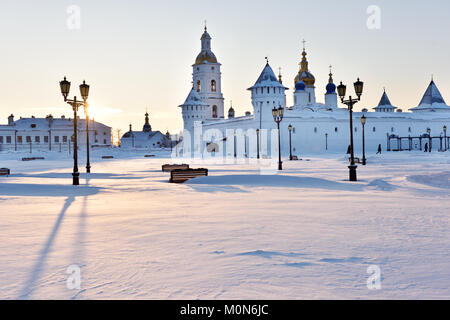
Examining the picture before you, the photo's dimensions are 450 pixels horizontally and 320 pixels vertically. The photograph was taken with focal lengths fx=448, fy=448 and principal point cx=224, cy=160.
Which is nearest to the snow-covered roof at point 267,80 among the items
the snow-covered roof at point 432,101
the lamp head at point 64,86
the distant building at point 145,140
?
the snow-covered roof at point 432,101

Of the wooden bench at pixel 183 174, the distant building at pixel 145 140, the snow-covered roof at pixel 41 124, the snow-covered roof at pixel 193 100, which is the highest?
the snow-covered roof at pixel 193 100

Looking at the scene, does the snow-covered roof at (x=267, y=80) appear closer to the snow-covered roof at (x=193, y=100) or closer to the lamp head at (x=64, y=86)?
the snow-covered roof at (x=193, y=100)

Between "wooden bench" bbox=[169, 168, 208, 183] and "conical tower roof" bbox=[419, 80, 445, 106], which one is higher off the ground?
"conical tower roof" bbox=[419, 80, 445, 106]

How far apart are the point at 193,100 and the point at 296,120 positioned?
1926cm

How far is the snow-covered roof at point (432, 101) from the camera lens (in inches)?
2803

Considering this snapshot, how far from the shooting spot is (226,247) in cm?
511

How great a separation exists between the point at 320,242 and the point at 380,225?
5.11 ft

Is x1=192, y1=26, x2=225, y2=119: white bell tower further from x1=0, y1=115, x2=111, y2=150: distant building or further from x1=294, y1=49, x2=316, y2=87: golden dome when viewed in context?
x1=0, y1=115, x2=111, y2=150: distant building

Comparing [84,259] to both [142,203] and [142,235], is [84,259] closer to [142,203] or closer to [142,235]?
[142,235]

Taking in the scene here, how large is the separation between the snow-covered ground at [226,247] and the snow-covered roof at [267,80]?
4534 cm

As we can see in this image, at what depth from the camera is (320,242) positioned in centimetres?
536

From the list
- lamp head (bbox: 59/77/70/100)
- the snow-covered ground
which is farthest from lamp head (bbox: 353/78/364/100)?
lamp head (bbox: 59/77/70/100)

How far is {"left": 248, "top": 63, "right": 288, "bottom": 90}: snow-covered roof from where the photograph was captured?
178ft

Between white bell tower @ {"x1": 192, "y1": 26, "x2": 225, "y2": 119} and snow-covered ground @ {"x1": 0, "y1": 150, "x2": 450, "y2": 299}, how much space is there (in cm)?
6428
